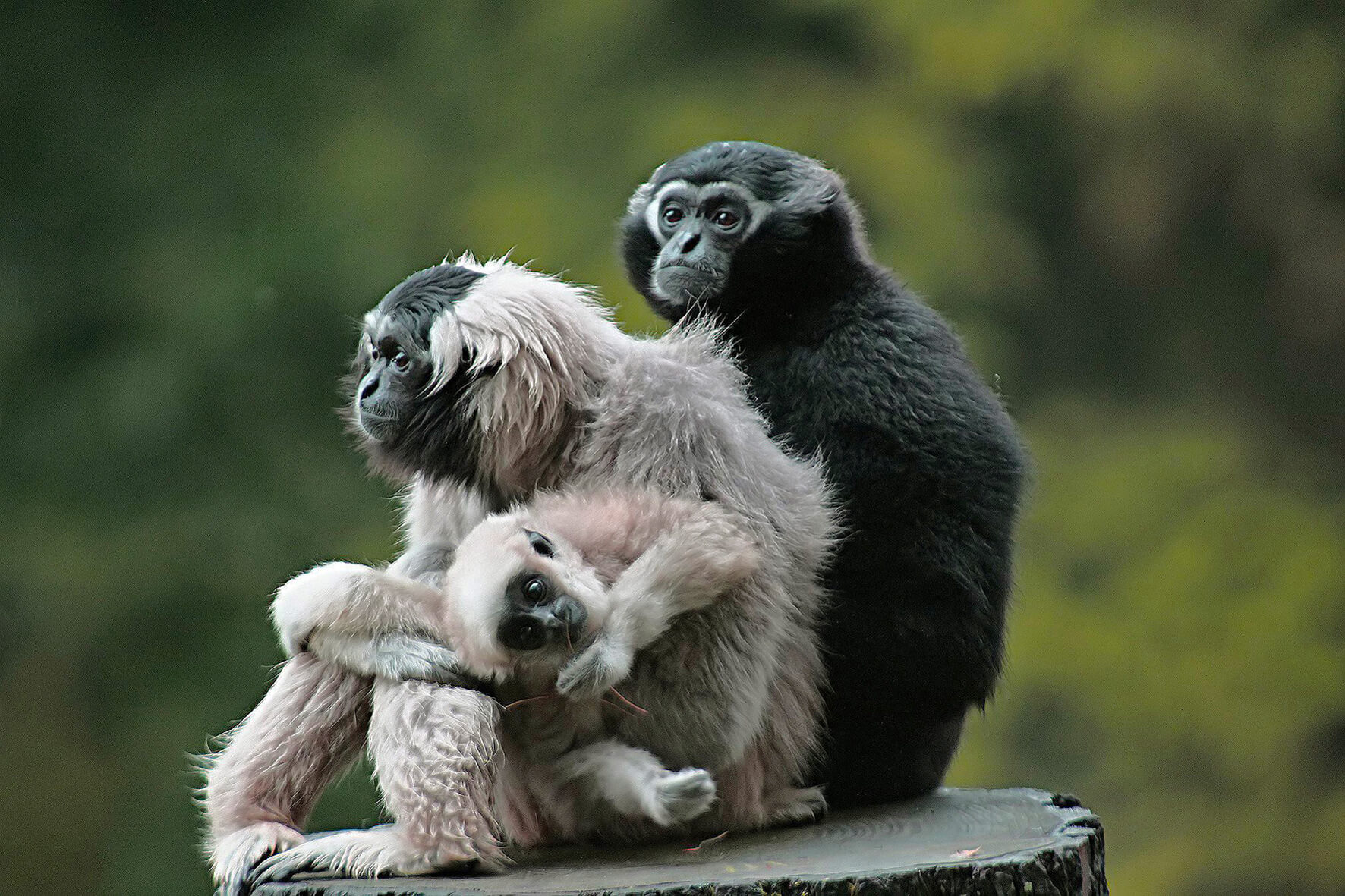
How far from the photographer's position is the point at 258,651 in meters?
8.20

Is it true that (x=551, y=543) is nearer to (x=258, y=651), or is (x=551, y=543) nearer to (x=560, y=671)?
(x=560, y=671)

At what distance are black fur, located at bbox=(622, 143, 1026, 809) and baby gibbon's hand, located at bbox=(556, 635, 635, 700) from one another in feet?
3.23

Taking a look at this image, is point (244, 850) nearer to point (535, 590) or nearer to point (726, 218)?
point (535, 590)

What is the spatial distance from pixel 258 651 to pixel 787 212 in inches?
198

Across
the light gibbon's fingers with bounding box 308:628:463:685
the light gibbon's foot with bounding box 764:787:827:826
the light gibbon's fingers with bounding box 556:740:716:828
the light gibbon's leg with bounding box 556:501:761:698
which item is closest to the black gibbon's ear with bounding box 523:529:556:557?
the light gibbon's leg with bounding box 556:501:761:698

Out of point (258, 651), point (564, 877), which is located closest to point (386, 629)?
point (564, 877)

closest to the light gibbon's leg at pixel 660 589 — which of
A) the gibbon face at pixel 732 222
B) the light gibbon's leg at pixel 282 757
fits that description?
the light gibbon's leg at pixel 282 757

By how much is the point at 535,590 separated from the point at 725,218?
6.60 feet

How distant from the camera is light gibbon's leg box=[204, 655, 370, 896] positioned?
132 inches

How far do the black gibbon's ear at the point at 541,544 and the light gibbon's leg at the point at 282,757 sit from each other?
615mm

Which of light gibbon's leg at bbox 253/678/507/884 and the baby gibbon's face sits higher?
the baby gibbon's face

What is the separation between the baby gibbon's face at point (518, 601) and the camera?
9.79 ft

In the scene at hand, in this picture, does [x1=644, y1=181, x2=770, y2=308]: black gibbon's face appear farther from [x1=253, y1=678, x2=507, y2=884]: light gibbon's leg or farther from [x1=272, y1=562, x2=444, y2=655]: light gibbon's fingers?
[x1=253, y1=678, x2=507, y2=884]: light gibbon's leg

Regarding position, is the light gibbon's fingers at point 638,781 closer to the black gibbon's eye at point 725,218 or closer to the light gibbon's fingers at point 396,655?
the light gibbon's fingers at point 396,655
